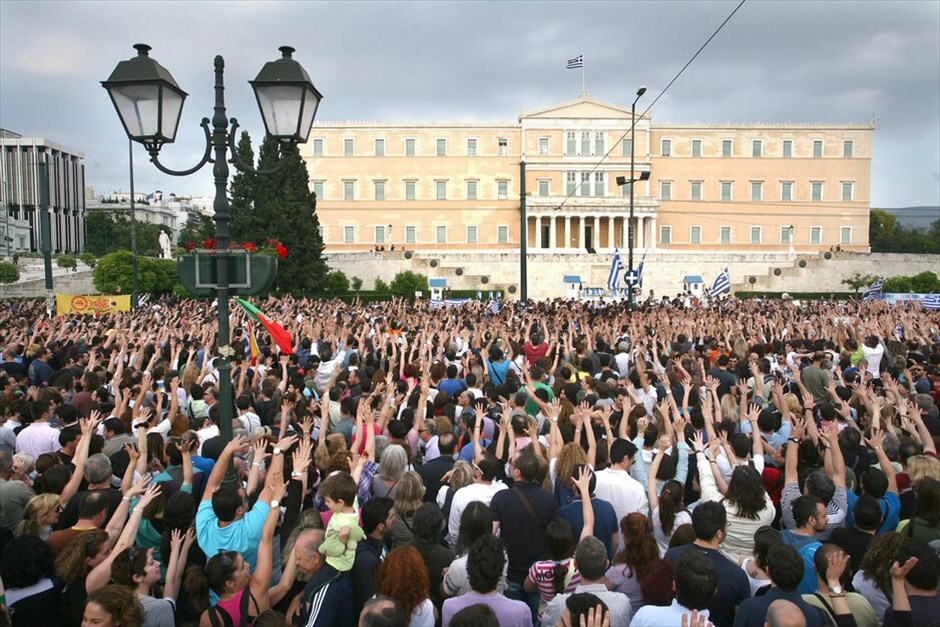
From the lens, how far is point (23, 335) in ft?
43.7

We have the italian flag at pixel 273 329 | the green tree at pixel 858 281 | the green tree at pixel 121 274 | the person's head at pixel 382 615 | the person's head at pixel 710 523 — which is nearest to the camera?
the person's head at pixel 382 615

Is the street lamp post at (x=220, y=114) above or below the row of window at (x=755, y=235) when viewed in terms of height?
below

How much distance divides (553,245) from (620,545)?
56.8m

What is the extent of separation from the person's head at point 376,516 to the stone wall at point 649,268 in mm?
46983

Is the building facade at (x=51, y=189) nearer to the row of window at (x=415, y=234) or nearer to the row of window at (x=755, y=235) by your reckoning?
the row of window at (x=415, y=234)

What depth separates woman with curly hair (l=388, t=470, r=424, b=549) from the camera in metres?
4.72

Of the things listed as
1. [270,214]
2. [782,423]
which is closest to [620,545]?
[782,423]

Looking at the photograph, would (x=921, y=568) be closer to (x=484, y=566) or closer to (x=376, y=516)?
(x=484, y=566)

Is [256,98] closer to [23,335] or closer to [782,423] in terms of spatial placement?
[782,423]

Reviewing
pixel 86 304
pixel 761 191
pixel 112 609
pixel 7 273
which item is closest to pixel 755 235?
pixel 761 191

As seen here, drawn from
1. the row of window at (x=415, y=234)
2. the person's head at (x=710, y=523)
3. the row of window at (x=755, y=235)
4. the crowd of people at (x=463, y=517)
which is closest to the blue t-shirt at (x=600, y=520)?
the crowd of people at (x=463, y=517)

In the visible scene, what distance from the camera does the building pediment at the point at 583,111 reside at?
6147 centimetres

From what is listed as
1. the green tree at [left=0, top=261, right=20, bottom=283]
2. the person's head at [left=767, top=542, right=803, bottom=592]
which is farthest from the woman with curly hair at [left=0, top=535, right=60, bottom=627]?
the green tree at [left=0, top=261, right=20, bottom=283]

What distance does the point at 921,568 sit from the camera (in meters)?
3.54
